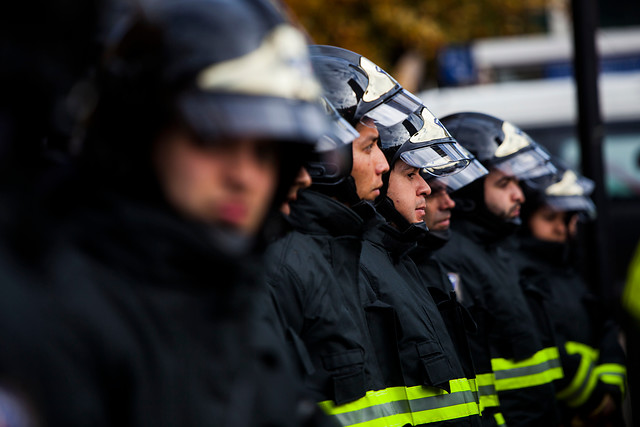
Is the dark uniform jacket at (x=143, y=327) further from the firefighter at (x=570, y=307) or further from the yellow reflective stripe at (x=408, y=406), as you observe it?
the firefighter at (x=570, y=307)

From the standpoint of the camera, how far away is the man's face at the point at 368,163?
3.41 m

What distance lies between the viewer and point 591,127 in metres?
6.65

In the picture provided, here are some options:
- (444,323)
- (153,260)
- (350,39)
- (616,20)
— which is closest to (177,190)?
(153,260)

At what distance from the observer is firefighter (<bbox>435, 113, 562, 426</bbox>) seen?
4520mm

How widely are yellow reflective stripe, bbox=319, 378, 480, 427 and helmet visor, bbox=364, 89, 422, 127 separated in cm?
102

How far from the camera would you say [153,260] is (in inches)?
58.5

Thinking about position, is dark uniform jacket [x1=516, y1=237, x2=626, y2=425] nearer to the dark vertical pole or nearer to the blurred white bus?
the dark vertical pole

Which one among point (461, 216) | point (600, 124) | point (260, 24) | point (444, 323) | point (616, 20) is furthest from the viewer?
point (616, 20)

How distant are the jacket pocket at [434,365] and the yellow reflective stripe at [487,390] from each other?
2.56 ft

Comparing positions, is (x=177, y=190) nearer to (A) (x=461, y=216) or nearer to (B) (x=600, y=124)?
(A) (x=461, y=216)

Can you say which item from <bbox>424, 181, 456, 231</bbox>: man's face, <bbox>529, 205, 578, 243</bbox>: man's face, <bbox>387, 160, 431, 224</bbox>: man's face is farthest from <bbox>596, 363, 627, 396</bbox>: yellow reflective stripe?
<bbox>387, 160, 431, 224</bbox>: man's face

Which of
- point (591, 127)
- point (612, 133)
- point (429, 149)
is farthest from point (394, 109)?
point (612, 133)

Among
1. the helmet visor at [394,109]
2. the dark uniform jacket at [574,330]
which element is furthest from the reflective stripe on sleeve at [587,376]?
the helmet visor at [394,109]

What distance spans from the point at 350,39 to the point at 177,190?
49.5ft
